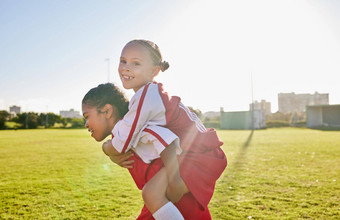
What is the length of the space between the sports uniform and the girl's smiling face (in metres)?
0.25

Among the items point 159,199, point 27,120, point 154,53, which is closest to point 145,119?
point 159,199

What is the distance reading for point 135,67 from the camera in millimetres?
2023

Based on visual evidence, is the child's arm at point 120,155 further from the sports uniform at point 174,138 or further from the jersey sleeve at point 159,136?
the jersey sleeve at point 159,136

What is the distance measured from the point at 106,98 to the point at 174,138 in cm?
73

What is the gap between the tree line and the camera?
45594 millimetres

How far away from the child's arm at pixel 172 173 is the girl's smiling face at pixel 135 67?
584 millimetres

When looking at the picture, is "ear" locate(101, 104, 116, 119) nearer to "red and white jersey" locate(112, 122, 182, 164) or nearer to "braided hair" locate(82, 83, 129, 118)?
"braided hair" locate(82, 83, 129, 118)

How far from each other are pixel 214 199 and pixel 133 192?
1.69m

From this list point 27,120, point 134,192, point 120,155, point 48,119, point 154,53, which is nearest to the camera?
point 120,155

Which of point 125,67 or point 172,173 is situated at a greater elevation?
point 125,67

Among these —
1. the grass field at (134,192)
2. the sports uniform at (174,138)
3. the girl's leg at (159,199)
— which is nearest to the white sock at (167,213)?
the girl's leg at (159,199)

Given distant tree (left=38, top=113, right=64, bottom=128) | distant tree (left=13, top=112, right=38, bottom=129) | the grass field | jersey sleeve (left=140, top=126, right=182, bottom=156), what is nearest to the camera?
jersey sleeve (left=140, top=126, right=182, bottom=156)

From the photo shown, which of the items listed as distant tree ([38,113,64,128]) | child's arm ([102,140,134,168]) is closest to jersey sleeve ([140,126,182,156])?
child's arm ([102,140,134,168])

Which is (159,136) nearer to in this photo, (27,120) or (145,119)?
(145,119)
